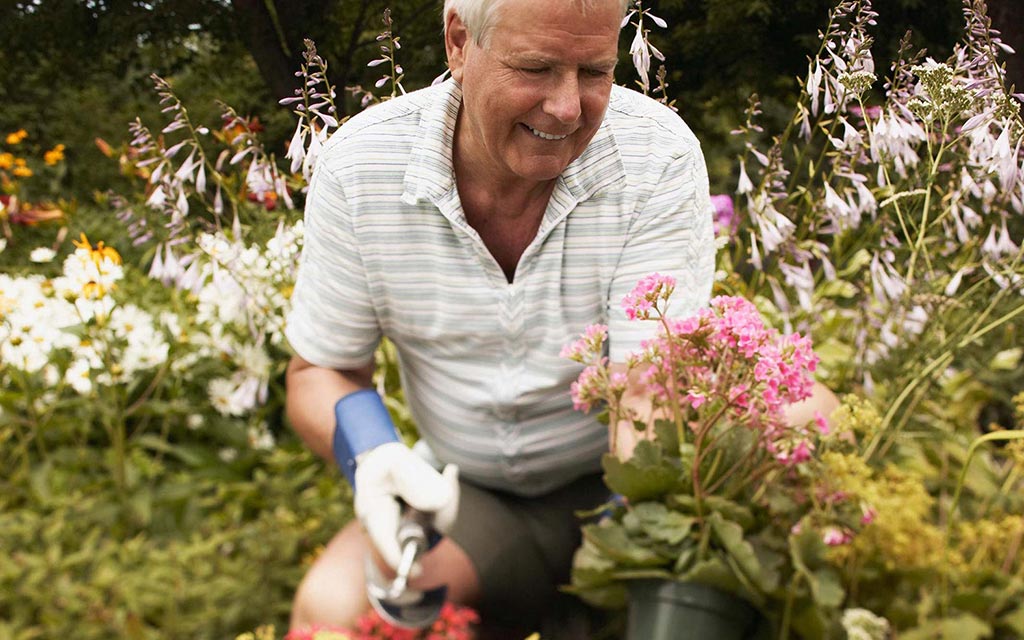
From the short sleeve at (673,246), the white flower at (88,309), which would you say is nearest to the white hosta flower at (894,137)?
the short sleeve at (673,246)

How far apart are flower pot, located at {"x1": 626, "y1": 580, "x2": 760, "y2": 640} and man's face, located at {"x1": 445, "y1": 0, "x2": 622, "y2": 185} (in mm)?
455

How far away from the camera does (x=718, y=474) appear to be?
1.08 m

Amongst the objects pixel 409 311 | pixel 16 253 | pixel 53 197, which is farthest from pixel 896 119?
pixel 16 253

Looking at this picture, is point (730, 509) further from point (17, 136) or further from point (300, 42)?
point (17, 136)

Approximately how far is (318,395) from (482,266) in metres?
0.29

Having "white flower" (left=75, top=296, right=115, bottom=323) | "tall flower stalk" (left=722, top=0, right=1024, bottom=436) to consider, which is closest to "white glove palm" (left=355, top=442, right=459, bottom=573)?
"tall flower stalk" (left=722, top=0, right=1024, bottom=436)

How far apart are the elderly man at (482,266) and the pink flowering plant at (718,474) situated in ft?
0.48

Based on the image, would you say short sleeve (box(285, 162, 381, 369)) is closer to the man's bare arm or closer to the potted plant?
the man's bare arm

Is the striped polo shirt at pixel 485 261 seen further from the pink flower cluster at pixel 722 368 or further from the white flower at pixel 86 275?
the white flower at pixel 86 275

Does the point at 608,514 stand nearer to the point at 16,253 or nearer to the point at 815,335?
the point at 815,335

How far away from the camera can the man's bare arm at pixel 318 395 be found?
1280 mm

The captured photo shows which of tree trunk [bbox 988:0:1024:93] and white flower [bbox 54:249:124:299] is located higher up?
tree trunk [bbox 988:0:1024:93]

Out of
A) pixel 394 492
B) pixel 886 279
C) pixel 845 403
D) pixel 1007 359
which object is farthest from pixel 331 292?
pixel 1007 359

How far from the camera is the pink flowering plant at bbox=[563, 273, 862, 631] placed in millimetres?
957
